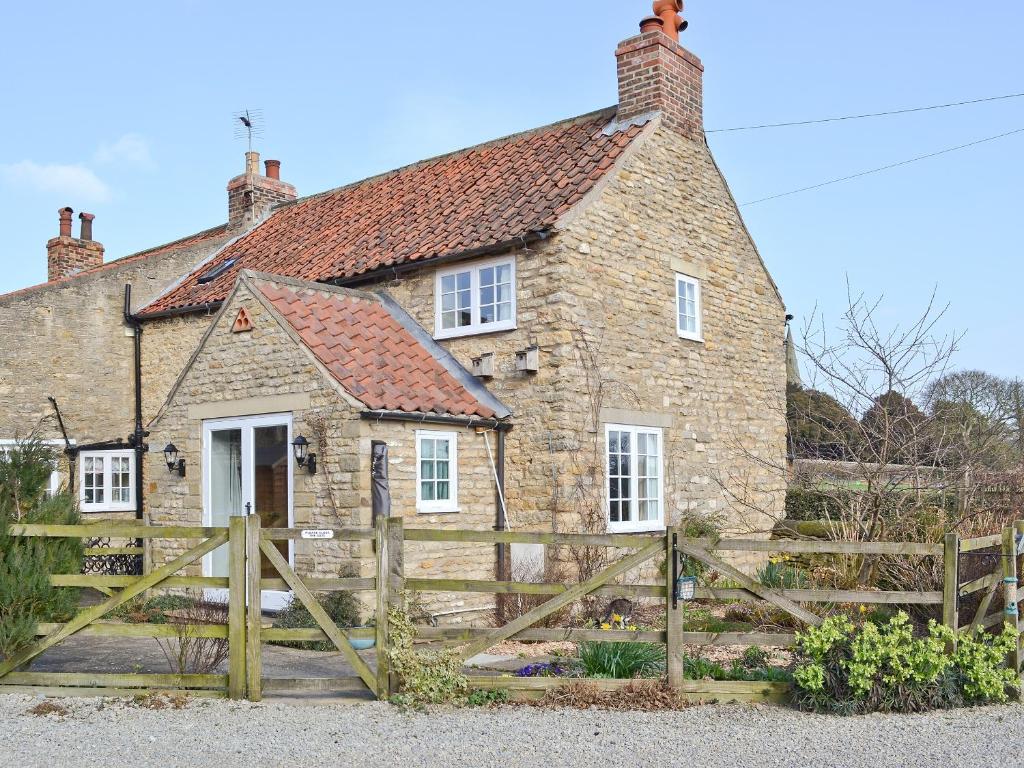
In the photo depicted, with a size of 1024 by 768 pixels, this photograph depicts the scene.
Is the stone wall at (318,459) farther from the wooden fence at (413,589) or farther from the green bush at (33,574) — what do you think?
the wooden fence at (413,589)

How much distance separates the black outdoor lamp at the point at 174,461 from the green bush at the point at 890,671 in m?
9.09

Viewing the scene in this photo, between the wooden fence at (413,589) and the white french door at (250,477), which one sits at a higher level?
the white french door at (250,477)

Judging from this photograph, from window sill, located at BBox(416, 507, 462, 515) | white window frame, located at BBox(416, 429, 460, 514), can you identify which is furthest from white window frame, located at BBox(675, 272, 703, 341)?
window sill, located at BBox(416, 507, 462, 515)

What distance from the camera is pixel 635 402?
14398 millimetres

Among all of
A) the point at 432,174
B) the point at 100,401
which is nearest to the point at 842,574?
the point at 432,174

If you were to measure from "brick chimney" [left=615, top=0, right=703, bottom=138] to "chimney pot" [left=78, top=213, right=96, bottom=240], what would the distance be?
15.4m

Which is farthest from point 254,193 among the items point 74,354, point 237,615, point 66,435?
point 237,615

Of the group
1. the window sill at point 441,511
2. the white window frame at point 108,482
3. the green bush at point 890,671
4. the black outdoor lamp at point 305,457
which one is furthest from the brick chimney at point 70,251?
the green bush at point 890,671

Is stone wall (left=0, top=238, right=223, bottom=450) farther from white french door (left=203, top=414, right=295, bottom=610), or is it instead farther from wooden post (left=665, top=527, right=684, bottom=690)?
wooden post (left=665, top=527, right=684, bottom=690)

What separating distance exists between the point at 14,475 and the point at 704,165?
11.4 m

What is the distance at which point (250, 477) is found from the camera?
42.6 feet

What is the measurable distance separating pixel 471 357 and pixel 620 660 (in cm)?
676

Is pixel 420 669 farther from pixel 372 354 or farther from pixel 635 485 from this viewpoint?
pixel 635 485

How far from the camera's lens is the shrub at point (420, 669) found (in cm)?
779
